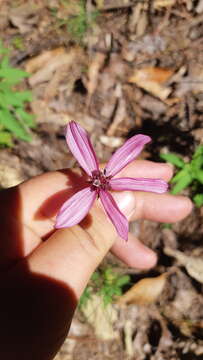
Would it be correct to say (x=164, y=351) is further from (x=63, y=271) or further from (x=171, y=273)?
(x=63, y=271)

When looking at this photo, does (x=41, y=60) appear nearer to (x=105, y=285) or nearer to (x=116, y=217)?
(x=105, y=285)

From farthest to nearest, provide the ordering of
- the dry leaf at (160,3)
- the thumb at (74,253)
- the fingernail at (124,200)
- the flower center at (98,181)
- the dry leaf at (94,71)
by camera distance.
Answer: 1. the dry leaf at (160,3)
2. the dry leaf at (94,71)
3. the fingernail at (124,200)
4. the flower center at (98,181)
5. the thumb at (74,253)

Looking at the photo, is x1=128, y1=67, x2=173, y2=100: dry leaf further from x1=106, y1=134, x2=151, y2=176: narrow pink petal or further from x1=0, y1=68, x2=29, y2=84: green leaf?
x1=106, y1=134, x2=151, y2=176: narrow pink petal

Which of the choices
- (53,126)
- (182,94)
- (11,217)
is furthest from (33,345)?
(182,94)

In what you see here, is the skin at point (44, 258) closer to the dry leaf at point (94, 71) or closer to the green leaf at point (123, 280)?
the green leaf at point (123, 280)

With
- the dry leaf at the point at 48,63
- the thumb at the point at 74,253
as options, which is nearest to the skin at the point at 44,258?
the thumb at the point at 74,253

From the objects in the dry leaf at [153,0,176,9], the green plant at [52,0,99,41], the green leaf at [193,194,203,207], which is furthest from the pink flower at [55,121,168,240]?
the dry leaf at [153,0,176,9]
